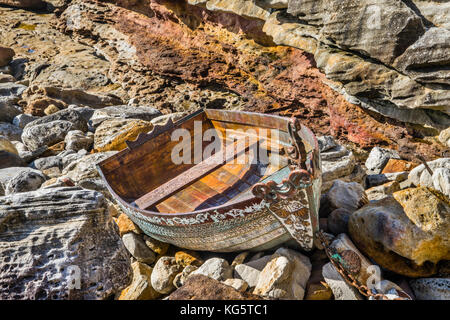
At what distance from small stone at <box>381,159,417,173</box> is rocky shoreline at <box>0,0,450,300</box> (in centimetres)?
2

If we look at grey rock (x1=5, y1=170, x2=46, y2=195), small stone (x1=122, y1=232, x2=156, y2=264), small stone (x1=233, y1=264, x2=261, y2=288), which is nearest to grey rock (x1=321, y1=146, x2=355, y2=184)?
small stone (x1=233, y1=264, x2=261, y2=288)

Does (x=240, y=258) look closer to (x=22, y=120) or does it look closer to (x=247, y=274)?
(x=247, y=274)

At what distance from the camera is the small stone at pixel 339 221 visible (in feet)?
12.4

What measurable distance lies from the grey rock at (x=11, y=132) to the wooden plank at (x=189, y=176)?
5130 mm

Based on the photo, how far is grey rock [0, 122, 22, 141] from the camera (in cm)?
833

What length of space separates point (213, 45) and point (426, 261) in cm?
730

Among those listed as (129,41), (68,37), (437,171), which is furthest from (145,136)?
(68,37)

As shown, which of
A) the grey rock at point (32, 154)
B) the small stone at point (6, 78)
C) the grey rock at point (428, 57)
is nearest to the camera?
the grey rock at point (428, 57)

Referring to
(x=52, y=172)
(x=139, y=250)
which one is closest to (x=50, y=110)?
(x=52, y=172)

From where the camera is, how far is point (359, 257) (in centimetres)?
330

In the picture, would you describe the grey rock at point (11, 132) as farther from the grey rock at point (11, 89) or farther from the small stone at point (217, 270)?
the small stone at point (217, 270)

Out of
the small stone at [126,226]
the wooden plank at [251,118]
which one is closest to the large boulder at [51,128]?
the wooden plank at [251,118]

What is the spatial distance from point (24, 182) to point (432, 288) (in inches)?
218

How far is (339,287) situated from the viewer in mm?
3092
